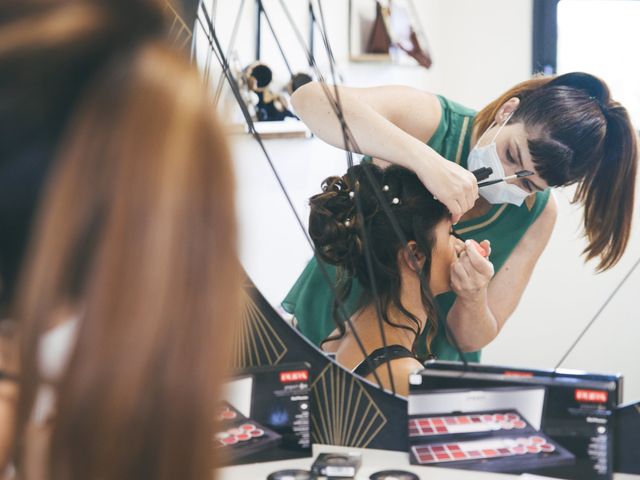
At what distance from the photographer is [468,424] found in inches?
46.1

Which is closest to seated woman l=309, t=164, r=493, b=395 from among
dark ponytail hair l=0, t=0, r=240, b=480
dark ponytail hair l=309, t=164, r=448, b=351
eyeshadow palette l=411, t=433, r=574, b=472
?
dark ponytail hair l=309, t=164, r=448, b=351

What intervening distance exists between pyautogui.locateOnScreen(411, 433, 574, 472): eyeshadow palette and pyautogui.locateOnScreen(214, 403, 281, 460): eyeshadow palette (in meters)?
0.25

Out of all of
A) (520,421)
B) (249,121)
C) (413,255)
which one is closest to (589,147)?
(413,255)

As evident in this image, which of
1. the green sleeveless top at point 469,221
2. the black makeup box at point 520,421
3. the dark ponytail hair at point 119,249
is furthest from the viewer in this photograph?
the green sleeveless top at point 469,221

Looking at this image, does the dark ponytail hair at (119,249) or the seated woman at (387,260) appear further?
the seated woman at (387,260)

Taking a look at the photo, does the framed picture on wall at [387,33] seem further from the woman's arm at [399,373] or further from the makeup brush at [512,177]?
the woman's arm at [399,373]

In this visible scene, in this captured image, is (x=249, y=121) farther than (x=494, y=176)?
Yes

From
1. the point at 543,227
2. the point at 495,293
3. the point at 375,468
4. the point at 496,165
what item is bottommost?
the point at 375,468

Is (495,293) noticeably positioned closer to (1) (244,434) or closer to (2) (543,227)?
(2) (543,227)

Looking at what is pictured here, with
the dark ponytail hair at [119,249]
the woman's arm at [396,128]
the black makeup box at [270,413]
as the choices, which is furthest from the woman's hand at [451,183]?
the dark ponytail hair at [119,249]

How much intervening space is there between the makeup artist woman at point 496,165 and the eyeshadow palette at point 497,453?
14 centimetres

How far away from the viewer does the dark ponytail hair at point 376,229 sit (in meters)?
1.24

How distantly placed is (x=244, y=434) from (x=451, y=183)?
1.79 ft

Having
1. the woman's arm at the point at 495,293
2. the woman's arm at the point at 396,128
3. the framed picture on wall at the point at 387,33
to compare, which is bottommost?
the woman's arm at the point at 495,293
